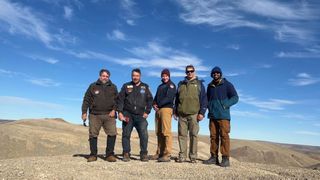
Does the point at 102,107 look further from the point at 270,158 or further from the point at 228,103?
the point at 270,158

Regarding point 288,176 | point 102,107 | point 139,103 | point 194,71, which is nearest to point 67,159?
point 102,107

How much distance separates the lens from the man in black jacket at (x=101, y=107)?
11.4 m

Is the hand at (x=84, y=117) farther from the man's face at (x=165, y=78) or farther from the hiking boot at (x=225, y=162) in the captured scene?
the hiking boot at (x=225, y=162)

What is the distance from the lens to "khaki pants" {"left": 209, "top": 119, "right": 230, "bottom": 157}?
36.1 ft

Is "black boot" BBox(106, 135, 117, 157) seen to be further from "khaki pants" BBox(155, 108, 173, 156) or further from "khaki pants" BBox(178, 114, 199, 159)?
"khaki pants" BBox(178, 114, 199, 159)

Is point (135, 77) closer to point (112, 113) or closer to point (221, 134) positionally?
point (112, 113)

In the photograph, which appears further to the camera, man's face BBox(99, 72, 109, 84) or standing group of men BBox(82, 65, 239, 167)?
man's face BBox(99, 72, 109, 84)

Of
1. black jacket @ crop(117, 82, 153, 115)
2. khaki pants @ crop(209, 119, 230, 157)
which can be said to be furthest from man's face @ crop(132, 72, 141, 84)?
khaki pants @ crop(209, 119, 230, 157)

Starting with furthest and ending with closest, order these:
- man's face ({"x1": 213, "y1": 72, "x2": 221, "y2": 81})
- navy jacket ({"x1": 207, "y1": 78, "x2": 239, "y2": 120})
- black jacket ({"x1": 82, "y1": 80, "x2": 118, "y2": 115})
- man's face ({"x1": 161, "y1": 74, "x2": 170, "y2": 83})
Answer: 1. man's face ({"x1": 161, "y1": 74, "x2": 170, "y2": 83})
2. black jacket ({"x1": 82, "y1": 80, "x2": 118, "y2": 115})
3. man's face ({"x1": 213, "y1": 72, "x2": 221, "y2": 81})
4. navy jacket ({"x1": 207, "y1": 78, "x2": 239, "y2": 120})

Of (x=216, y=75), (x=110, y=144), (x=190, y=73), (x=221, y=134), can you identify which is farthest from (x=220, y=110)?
(x=110, y=144)

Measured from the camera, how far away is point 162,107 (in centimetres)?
1157

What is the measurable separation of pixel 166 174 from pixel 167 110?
2.39 meters

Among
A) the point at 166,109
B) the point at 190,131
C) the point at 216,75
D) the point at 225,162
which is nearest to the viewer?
the point at 225,162

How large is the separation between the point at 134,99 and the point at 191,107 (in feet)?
5.16
